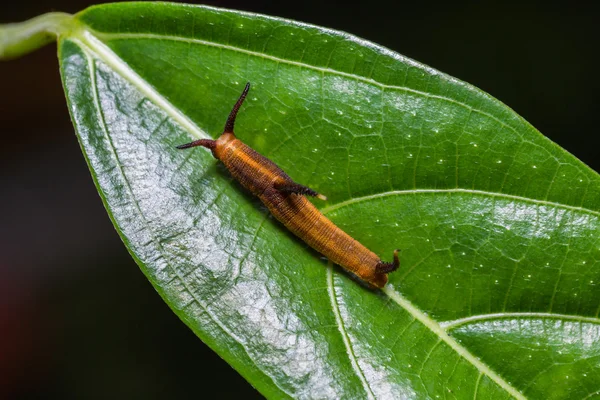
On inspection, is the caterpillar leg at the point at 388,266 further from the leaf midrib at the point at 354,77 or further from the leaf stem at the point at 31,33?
the leaf stem at the point at 31,33

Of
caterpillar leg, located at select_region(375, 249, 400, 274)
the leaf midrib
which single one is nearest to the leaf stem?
the leaf midrib

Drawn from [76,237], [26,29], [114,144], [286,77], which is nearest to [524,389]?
[286,77]

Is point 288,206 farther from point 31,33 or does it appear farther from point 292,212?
point 31,33

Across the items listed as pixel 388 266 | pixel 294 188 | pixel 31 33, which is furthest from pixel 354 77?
pixel 31 33

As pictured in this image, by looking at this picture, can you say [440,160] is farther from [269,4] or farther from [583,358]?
[269,4]

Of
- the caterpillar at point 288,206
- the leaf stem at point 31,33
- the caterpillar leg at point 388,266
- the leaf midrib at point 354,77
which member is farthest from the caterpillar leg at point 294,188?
the leaf stem at point 31,33

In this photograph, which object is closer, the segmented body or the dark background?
the segmented body

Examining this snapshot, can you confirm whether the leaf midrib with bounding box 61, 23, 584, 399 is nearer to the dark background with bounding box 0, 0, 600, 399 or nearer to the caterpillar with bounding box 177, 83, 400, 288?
the caterpillar with bounding box 177, 83, 400, 288

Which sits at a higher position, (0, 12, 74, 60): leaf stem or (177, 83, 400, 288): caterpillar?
(177, 83, 400, 288): caterpillar
